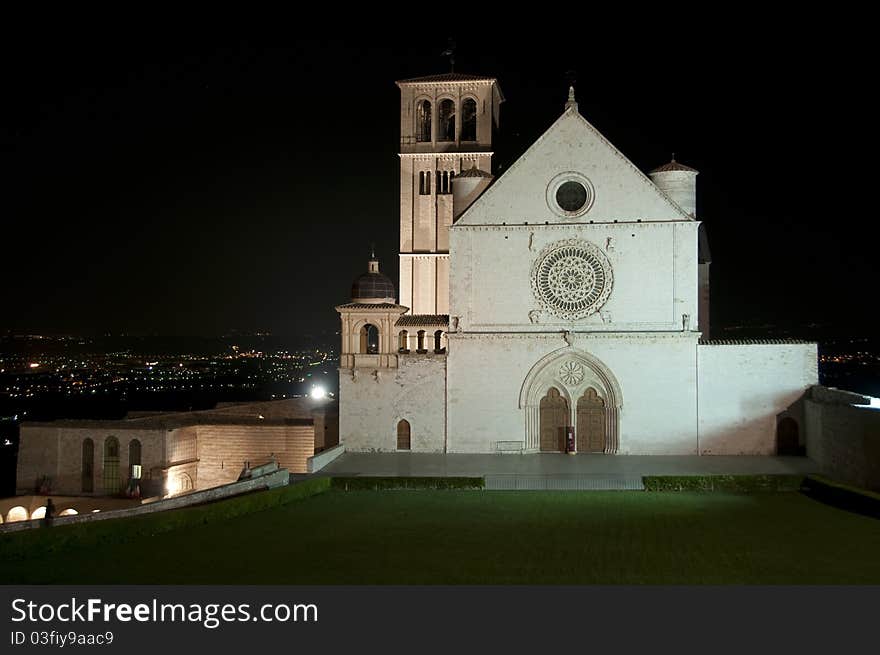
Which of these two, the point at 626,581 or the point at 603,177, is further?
the point at 603,177

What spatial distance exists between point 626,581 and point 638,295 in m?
17.8

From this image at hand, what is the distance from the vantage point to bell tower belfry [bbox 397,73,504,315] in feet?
137

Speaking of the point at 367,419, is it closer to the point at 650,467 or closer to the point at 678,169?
the point at 650,467

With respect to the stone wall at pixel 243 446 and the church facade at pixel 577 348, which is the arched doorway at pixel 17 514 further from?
the church facade at pixel 577 348

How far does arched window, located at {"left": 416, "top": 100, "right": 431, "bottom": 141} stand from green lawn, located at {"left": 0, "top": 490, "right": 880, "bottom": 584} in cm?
1982

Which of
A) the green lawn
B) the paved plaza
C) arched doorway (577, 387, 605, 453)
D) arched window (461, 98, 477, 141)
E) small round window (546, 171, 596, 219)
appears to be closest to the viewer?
the green lawn

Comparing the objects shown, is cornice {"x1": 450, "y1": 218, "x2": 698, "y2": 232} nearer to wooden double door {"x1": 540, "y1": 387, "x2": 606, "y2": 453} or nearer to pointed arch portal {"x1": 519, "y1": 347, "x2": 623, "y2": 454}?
pointed arch portal {"x1": 519, "y1": 347, "x2": 623, "y2": 454}

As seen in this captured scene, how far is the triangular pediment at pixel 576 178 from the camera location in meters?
35.2

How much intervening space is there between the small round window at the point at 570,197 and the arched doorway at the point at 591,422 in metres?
6.61

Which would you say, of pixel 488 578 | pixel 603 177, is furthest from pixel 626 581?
pixel 603 177

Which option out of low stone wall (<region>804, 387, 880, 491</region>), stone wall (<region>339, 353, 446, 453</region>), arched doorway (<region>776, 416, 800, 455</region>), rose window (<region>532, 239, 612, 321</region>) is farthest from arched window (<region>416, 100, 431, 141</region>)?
low stone wall (<region>804, 387, 880, 491</region>)

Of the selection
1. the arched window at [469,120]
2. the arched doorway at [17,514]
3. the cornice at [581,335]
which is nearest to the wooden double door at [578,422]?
the cornice at [581,335]

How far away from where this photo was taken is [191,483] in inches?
1532

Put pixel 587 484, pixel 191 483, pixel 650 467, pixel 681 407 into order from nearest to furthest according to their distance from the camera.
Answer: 1. pixel 587 484
2. pixel 650 467
3. pixel 681 407
4. pixel 191 483
